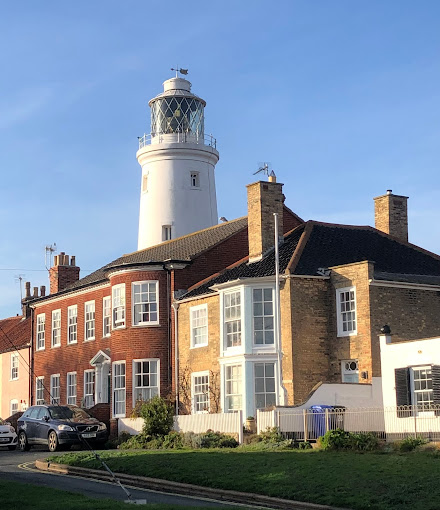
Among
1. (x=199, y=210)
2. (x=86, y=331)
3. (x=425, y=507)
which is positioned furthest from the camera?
(x=199, y=210)

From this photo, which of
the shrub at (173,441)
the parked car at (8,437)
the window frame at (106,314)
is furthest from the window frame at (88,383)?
the shrub at (173,441)

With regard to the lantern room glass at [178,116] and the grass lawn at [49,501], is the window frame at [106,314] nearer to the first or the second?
the lantern room glass at [178,116]

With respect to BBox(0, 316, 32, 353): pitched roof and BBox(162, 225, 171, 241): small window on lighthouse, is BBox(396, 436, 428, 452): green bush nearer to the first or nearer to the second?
BBox(162, 225, 171, 241): small window on lighthouse

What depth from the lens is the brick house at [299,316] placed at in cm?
3266

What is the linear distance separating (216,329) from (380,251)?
7.21 m

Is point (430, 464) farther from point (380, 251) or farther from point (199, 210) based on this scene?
point (199, 210)

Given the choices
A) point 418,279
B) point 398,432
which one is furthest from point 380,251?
point 398,432

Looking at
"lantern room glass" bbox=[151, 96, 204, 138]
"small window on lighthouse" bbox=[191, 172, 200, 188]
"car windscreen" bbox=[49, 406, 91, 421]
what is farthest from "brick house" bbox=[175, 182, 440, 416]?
"lantern room glass" bbox=[151, 96, 204, 138]

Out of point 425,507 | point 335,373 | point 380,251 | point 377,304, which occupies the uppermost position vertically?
point 380,251

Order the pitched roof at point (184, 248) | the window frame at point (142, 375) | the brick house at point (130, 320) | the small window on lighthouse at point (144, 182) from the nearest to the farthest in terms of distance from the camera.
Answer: the window frame at point (142, 375), the brick house at point (130, 320), the pitched roof at point (184, 248), the small window on lighthouse at point (144, 182)

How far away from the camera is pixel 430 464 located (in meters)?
20.8

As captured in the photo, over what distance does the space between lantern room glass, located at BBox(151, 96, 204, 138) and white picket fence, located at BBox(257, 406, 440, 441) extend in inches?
1024

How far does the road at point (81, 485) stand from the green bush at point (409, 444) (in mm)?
7431

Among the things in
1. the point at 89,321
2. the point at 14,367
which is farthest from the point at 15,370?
the point at 89,321
